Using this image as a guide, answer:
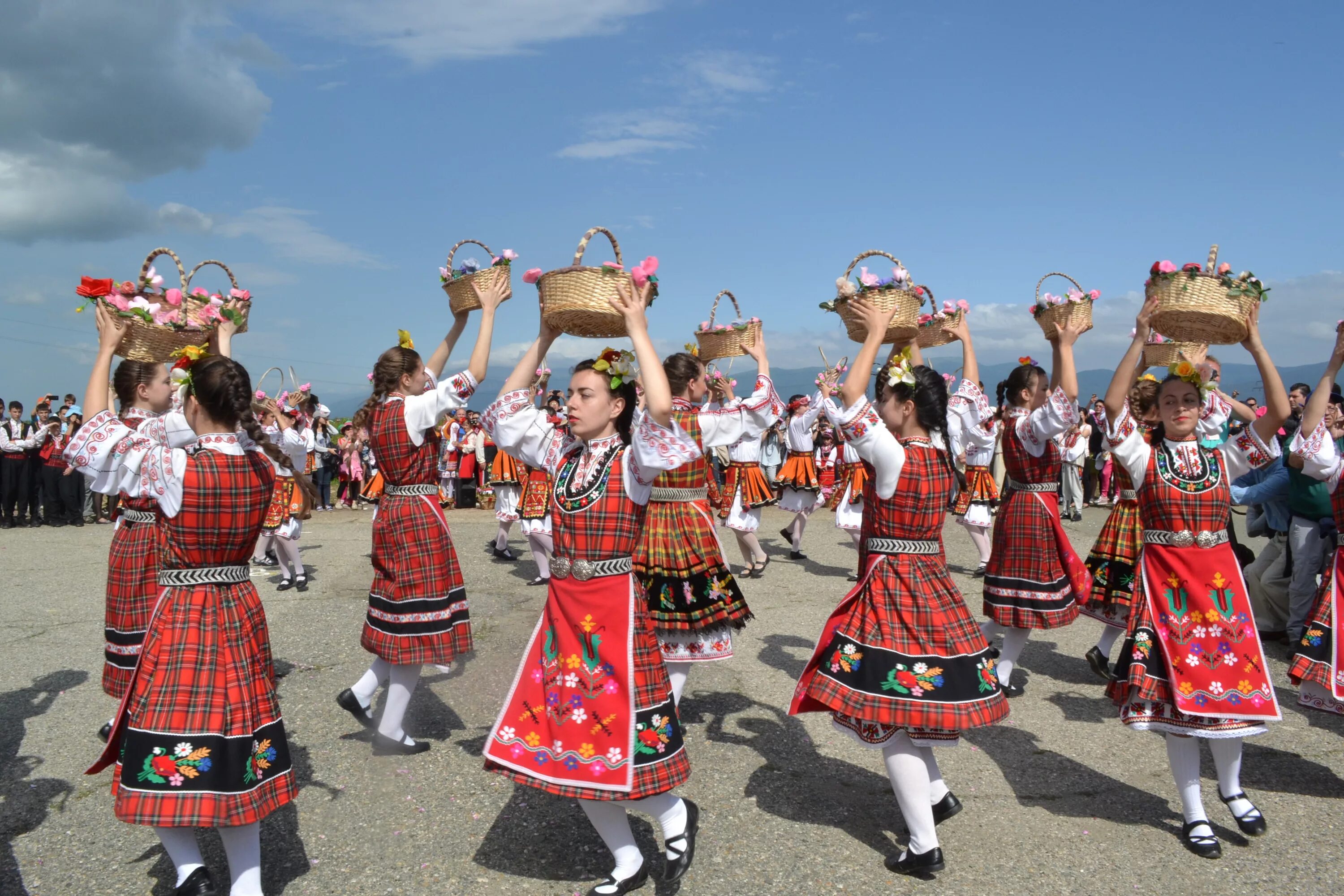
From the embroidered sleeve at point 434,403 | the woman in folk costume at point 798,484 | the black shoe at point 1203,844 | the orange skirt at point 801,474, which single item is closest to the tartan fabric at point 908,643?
the black shoe at point 1203,844

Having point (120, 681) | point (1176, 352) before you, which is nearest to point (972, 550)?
point (1176, 352)

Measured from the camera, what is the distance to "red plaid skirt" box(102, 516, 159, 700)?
15.1 ft

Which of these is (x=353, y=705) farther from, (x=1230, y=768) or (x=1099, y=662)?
(x=1099, y=662)

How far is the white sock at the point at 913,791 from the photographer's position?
3.44 meters

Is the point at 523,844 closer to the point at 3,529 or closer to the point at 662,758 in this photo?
the point at 662,758

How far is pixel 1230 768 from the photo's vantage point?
3824 millimetres

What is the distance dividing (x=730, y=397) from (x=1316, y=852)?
11.1 ft

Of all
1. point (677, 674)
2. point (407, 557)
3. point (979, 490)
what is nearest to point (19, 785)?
point (407, 557)

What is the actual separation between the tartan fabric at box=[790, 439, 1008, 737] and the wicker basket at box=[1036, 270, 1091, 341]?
1.38 meters

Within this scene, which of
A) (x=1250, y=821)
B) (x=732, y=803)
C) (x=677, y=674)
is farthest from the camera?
(x=677, y=674)

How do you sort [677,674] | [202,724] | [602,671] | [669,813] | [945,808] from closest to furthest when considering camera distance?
[202,724], [602,671], [669,813], [945,808], [677,674]

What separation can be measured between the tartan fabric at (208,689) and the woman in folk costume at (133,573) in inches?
58.8

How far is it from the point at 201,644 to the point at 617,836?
1.58m

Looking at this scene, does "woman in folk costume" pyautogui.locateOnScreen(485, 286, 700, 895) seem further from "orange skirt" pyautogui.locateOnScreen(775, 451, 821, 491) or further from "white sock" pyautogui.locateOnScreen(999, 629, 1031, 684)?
"orange skirt" pyautogui.locateOnScreen(775, 451, 821, 491)
